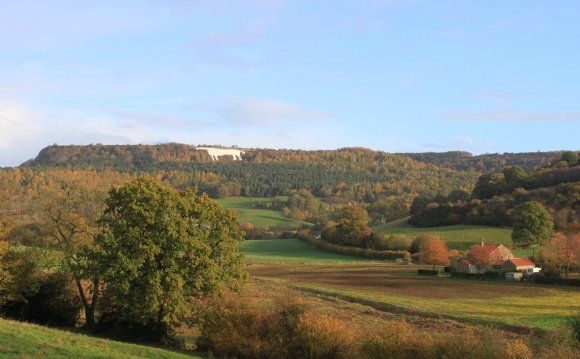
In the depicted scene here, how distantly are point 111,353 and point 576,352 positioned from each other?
20.9 metres

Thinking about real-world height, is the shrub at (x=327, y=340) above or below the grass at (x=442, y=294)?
above

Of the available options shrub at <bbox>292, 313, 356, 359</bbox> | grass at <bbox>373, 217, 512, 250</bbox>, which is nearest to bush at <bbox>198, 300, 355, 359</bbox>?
shrub at <bbox>292, 313, 356, 359</bbox>

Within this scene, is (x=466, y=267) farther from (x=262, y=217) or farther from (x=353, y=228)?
(x=262, y=217)

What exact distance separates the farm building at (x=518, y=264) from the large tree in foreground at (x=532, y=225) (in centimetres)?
1192

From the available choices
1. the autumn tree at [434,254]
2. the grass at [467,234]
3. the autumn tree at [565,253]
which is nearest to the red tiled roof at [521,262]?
the autumn tree at [565,253]

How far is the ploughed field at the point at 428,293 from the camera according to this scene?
44.2 meters

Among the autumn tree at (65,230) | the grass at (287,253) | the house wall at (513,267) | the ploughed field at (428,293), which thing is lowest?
the grass at (287,253)

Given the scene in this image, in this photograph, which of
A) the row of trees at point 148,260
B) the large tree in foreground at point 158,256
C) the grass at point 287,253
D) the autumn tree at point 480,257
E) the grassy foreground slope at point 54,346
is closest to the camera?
the grassy foreground slope at point 54,346

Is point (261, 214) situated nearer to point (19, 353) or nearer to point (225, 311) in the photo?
point (225, 311)

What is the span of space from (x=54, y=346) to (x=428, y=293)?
4355 cm

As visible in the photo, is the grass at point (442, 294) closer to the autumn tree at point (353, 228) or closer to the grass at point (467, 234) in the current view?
the grass at point (467, 234)

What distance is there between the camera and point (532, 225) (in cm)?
9038

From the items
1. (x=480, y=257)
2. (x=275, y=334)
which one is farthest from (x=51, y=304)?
(x=480, y=257)

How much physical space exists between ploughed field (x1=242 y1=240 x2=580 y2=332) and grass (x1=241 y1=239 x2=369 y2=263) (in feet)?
34.5
